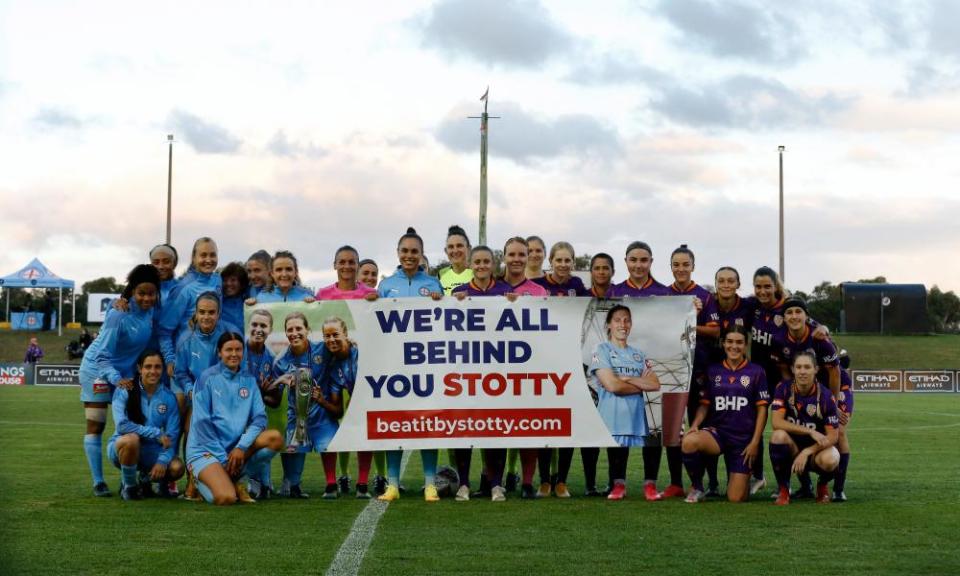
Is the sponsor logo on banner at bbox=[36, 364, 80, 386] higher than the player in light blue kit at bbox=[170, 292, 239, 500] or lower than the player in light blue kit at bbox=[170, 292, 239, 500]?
lower

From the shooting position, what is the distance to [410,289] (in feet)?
29.5

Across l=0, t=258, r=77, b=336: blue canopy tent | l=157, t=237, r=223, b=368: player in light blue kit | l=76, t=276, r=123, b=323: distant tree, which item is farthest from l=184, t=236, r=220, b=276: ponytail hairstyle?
l=76, t=276, r=123, b=323: distant tree

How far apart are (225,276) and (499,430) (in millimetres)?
2515

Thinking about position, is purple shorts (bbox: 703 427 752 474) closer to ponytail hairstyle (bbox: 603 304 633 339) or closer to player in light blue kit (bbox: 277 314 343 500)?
ponytail hairstyle (bbox: 603 304 633 339)

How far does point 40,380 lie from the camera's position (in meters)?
36.5

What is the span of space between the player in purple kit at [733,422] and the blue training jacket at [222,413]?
10.6 feet

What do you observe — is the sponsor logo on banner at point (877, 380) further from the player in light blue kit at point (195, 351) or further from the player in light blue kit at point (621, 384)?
the player in light blue kit at point (195, 351)

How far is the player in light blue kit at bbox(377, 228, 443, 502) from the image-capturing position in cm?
855

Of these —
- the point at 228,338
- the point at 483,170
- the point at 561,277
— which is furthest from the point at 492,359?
the point at 483,170

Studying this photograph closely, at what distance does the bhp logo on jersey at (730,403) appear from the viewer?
28.1 feet

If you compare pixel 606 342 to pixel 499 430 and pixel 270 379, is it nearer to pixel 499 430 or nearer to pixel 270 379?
pixel 499 430

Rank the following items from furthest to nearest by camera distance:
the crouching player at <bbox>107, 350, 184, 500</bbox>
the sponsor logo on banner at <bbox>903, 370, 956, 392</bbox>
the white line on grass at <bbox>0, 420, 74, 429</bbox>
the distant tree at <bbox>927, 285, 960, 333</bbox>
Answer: the distant tree at <bbox>927, 285, 960, 333</bbox>
the sponsor logo on banner at <bbox>903, 370, 956, 392</bbox>
the white line on grass at <bbox>0, 420, 74, 429</bbox>
the crouching player at <bbox>107, 350, 184, 500</bbox>

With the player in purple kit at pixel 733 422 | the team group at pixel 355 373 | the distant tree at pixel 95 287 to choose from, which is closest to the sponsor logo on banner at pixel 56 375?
the team group at pixel 355 373

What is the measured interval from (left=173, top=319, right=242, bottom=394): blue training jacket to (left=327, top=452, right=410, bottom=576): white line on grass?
1.66 metres
